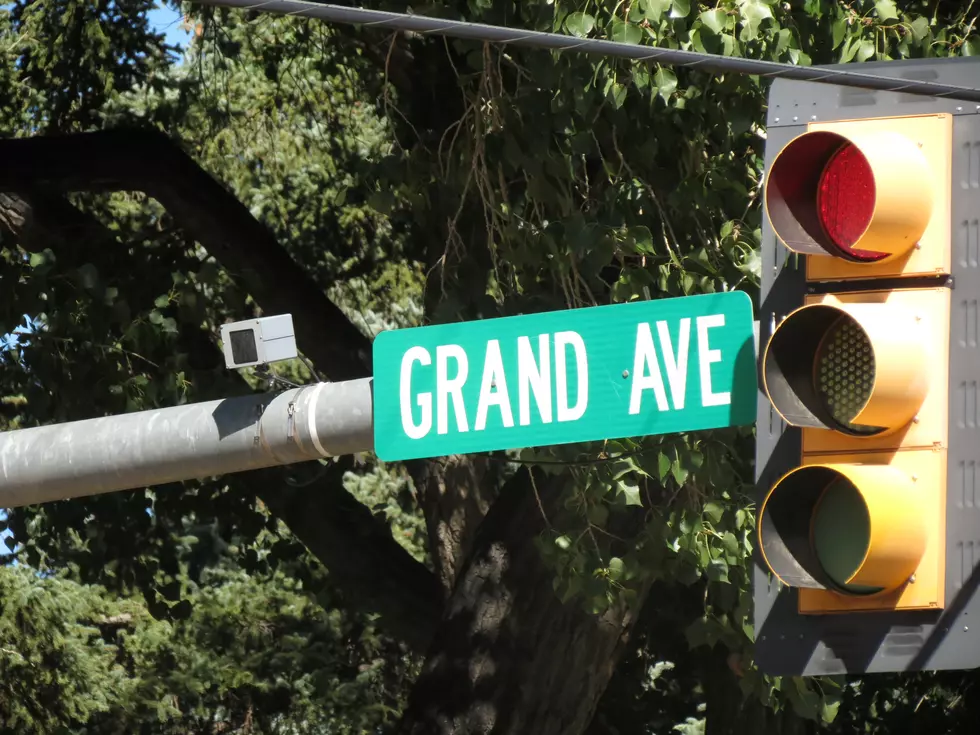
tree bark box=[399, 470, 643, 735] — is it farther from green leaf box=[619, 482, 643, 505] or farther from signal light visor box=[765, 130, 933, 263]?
signal light visor box=[765, 130, 933, 263]

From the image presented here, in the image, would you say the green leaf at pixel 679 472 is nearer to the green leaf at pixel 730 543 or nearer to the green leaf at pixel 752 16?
the green leaf at pixel 730 543

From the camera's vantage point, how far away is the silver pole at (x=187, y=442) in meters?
3.85

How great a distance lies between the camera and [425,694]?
7.99m

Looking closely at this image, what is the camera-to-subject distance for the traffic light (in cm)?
308

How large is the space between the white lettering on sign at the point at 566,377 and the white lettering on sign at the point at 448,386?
0.23 m

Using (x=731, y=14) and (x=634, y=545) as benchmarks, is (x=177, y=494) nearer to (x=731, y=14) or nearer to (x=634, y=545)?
(x=634, y=545)

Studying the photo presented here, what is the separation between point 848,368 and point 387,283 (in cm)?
909

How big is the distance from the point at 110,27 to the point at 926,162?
769 centimetres

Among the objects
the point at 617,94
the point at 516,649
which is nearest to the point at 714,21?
the point at 617,94

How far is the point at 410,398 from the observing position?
12.4ft

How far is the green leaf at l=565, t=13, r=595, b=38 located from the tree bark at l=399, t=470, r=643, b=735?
9.51 feet

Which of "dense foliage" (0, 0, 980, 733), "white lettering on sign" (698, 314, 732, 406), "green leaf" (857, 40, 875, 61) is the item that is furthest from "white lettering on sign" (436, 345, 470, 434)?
"green leaf" (857, 40, 875, 61)

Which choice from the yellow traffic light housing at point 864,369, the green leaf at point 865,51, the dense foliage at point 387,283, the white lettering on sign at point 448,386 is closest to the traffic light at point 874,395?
the yellow traffic light housing at point 864,369

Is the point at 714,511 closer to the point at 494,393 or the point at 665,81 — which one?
the point at 665,81
